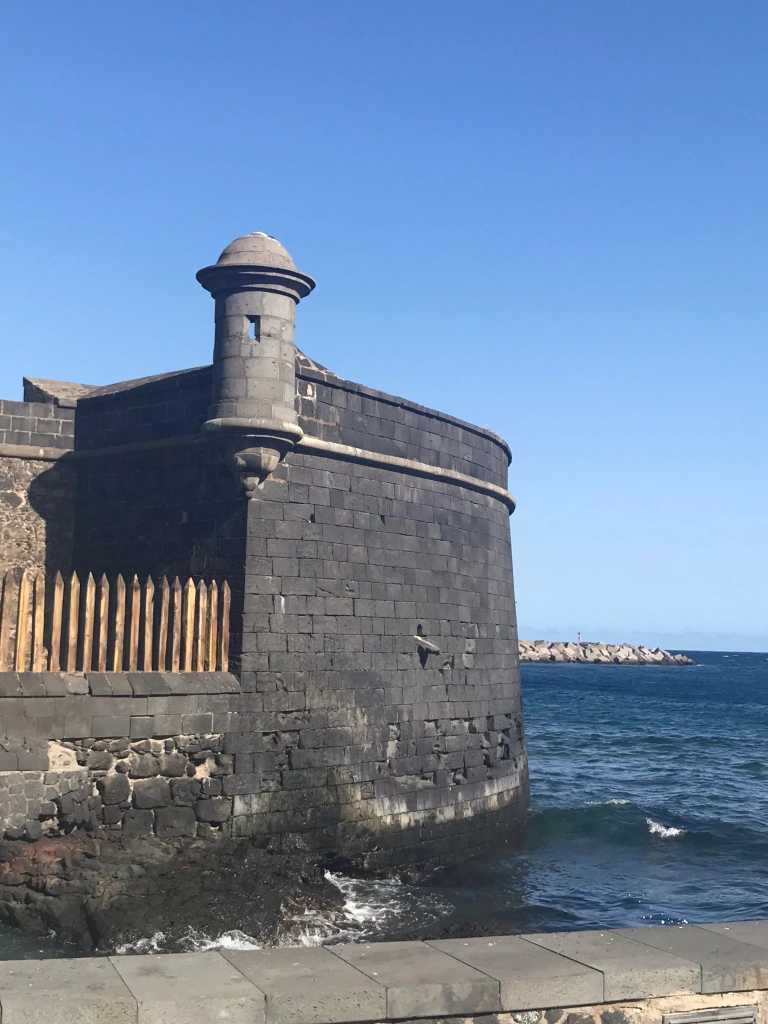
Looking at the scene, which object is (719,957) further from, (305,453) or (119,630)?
(305,453)

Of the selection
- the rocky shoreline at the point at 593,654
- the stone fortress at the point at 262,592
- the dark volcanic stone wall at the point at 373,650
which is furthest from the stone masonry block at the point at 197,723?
the rocky shoreline at the point at 593,654

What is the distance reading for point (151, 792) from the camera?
30.7ft

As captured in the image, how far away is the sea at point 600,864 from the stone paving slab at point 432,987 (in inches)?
163

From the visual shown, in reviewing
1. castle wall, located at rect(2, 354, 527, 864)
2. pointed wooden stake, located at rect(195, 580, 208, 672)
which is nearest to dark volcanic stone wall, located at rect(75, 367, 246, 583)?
castle wall, located at rect(2, 354, 527, 864)

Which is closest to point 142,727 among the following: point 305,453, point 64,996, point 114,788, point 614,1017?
point 114,788

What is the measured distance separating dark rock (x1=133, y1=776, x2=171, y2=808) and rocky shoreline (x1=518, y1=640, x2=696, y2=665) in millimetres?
92654

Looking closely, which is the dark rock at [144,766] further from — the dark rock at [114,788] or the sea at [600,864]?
the sea at [600,864]

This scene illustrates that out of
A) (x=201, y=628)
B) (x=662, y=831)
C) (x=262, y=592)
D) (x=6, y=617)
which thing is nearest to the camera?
(x=6, y=617)

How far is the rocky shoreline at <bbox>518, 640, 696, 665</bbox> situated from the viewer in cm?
10269

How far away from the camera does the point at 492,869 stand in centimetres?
1251

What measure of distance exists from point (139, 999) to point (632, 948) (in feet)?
8.05

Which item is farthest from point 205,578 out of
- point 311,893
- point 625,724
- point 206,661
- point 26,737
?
point 625,724

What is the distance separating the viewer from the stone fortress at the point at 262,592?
9.24 metres

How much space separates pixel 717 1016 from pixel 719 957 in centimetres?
26
